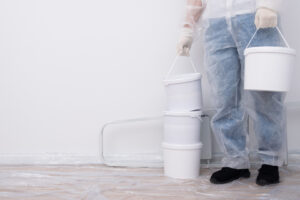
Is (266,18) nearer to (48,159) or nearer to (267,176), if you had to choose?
(267,176)

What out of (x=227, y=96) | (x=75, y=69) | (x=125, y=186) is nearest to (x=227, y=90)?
(x=227, y=96)

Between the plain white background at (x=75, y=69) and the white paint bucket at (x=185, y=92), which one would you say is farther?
the plain white background at (x=75, y=69)

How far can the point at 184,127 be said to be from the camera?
162cm

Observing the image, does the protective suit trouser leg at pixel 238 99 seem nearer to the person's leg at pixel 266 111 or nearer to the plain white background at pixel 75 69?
the person's leg at pixel 266 111

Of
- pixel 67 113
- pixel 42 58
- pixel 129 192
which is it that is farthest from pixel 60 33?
pixel 129 192

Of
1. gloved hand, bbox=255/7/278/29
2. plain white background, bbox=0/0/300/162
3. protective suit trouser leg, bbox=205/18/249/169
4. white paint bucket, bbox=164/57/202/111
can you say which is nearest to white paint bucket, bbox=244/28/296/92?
gloved hand, bbox=255/7/278/29

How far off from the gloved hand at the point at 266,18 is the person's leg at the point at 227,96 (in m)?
0.18

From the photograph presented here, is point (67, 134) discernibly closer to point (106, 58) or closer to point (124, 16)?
point (106, 58)

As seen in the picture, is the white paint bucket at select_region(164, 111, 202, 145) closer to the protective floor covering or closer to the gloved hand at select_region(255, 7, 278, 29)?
→ the protective floor covering

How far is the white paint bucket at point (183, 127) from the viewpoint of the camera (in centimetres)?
162

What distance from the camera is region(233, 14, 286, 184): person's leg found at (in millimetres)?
1430

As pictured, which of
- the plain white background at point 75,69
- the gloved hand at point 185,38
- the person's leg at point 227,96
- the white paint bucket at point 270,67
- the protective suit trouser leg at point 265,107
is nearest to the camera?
the white paint bucket at point 270,67

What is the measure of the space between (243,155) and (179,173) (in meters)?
0.31

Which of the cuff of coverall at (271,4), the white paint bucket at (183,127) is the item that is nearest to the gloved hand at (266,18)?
the cuff of coverall at (271,4)
